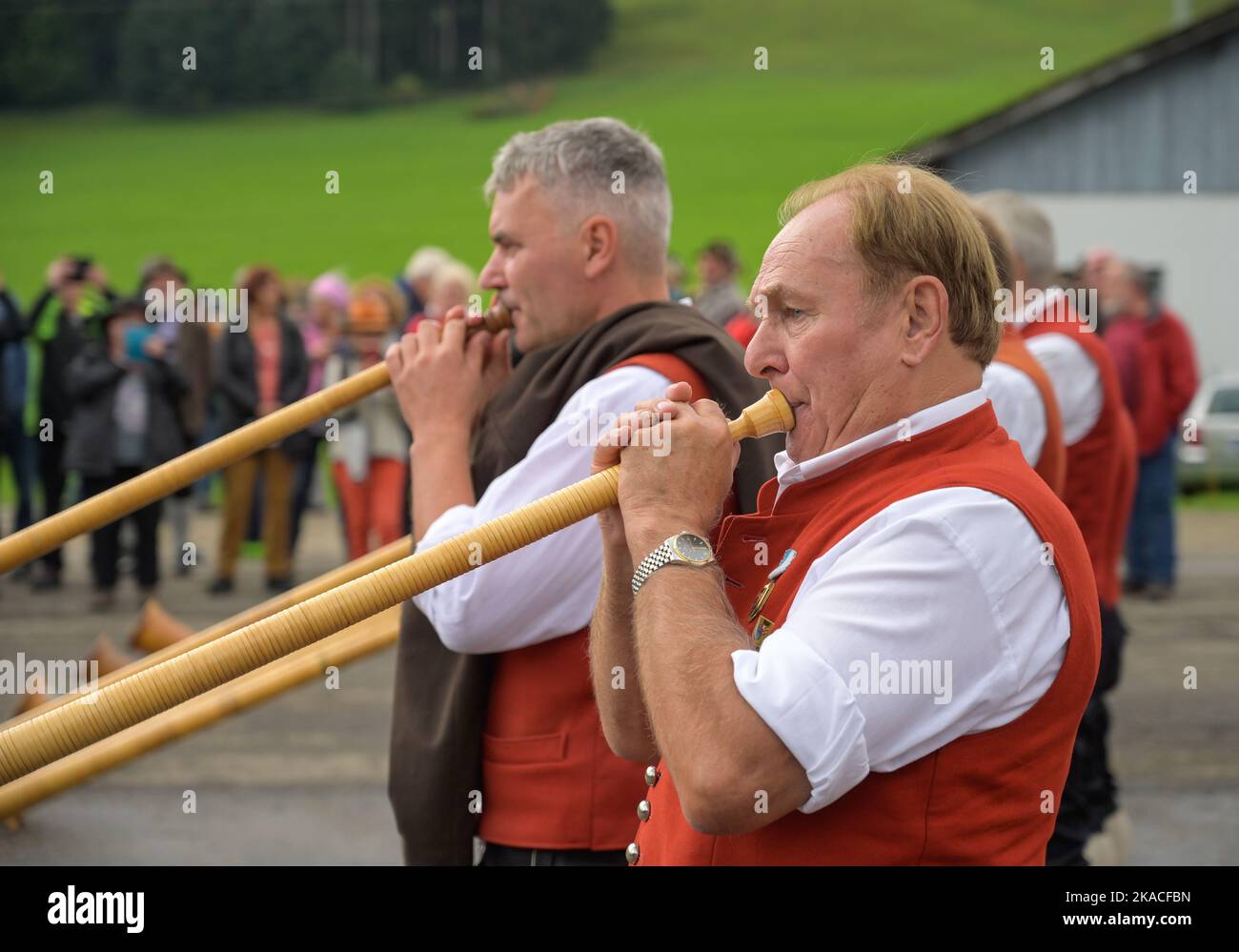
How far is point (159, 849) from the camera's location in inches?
224

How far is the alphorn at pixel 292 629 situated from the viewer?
1.93 metres

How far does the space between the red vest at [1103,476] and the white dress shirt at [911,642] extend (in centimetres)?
263

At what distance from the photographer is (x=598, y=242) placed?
10.3ft

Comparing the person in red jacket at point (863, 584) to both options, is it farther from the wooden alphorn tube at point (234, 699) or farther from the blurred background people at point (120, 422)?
the blurred background people at point (120, 422)

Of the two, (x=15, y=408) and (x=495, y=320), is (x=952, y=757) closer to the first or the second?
(x=495, y=320)

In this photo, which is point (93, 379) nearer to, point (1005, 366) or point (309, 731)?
point (309, 731)

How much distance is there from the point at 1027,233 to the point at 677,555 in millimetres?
3024

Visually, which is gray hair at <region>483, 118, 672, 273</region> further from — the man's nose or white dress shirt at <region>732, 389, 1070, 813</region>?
white dress shirt at <region>732, 389, 1070, 813</region>

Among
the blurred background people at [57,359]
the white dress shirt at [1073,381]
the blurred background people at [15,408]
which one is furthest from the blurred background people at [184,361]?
the white dress shirt at [1073,381]

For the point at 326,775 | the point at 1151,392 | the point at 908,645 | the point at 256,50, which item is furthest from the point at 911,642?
the point at 256,50

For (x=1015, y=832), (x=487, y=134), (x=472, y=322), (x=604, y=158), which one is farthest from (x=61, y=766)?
(x=487, y=134)

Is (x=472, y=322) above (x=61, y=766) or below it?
above

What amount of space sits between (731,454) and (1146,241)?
76.3 feet

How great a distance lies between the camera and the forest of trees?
142 ft
